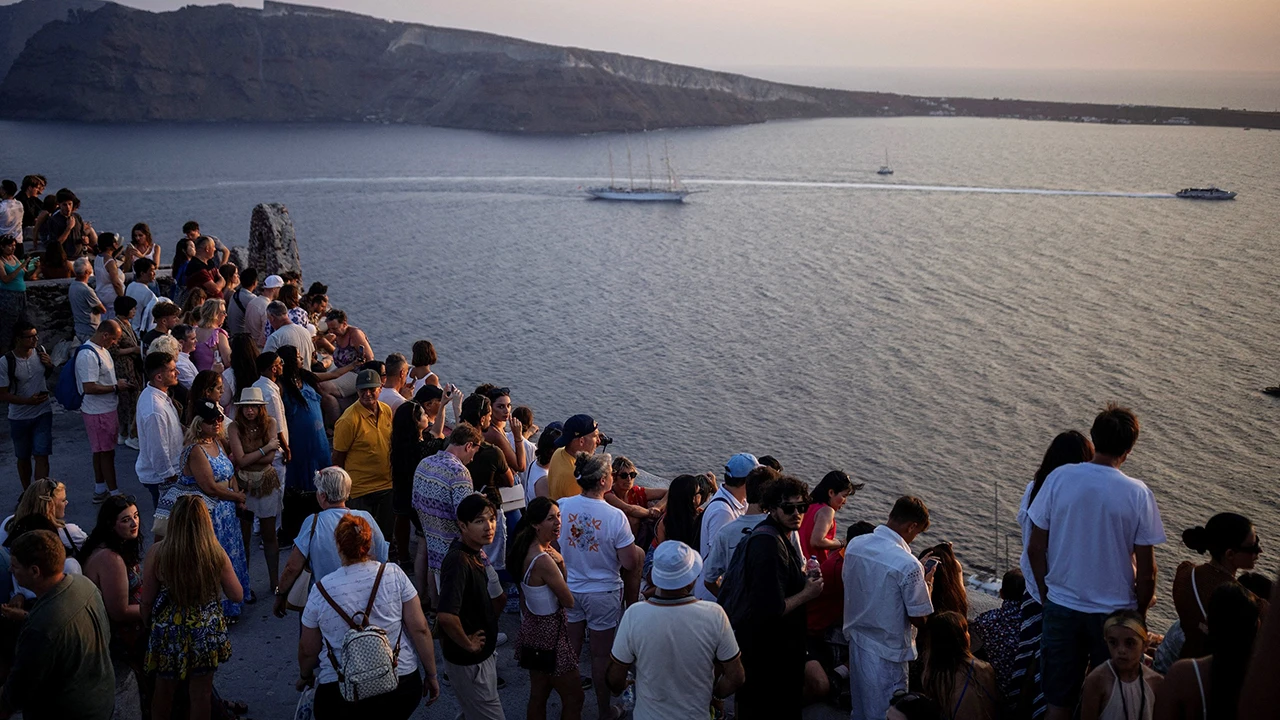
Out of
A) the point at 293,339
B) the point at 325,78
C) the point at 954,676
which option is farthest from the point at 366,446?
the point at 325,78

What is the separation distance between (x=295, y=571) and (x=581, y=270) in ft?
187

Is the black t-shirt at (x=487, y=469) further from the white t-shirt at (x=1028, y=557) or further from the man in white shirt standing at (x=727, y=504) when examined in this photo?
the white t-shirt at (x=1028, y=557)

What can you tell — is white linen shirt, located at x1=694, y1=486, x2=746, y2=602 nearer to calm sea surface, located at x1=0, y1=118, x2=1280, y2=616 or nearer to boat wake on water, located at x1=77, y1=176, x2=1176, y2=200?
calm sea surface, located at x1=0, y1=118, x2=1280, y2=616

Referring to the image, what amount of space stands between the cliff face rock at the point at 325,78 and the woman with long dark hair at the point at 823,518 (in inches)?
6111

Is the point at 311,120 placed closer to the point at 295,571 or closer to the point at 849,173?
the point at 849,173

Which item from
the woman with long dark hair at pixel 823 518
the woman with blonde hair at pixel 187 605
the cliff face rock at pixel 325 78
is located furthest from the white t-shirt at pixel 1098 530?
the cliff face rock at pixel 325 78

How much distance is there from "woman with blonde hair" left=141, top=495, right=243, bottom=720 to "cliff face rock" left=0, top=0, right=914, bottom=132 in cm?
15598

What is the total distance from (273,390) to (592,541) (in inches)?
122

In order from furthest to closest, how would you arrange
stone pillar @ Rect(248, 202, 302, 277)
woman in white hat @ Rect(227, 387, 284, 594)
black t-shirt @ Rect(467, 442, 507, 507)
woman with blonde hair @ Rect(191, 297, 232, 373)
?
stone pillar @ Rect(248, 202, 302, 277) → woman with blonde hair @ Rect(191, 297, 232, 373) → woman in white hat @ Rect(227, 387, 284, 594) → black t-shirt @ Rect(467, 442, 507, 507)

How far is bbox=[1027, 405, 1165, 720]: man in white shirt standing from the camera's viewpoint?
4.78 m

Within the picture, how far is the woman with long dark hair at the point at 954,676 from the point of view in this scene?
197 inches

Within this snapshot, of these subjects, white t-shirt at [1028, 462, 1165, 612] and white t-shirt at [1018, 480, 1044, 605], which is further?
white t-shirt at [1018, 480, 1044, 605]

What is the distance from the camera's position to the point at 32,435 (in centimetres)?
912

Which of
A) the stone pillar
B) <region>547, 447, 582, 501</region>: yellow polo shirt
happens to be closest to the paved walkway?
<region>547, 447, 582, 501</region>: yellow polo shirt
